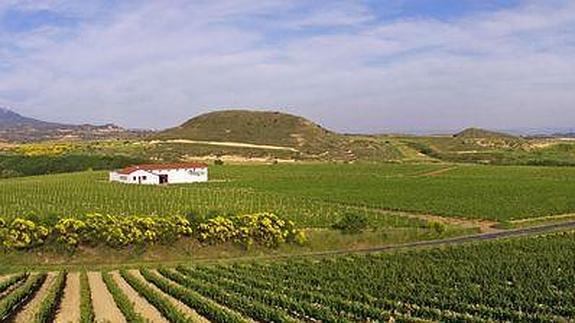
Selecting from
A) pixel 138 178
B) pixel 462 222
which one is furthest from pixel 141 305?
pixel 138 178

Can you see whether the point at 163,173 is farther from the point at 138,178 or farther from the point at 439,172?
the point at 439,172

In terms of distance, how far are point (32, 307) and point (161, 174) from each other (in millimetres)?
59674

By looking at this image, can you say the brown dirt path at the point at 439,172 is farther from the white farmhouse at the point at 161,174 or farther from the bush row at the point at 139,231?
the bush row at the point at 139,231

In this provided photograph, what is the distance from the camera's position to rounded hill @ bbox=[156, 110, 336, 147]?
164250 millimetres

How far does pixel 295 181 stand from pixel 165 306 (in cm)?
5995

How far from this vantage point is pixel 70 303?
26406 millimetres

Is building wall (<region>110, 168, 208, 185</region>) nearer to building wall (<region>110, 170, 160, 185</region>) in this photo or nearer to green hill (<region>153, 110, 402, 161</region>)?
building wall (<region>110, 170, 160, 185</region>)

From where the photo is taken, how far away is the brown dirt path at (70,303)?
78.7 ft

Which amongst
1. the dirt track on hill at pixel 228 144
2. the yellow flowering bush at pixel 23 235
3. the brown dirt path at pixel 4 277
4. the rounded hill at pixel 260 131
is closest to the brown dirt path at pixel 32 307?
the brown dirt path at pixel 4 277

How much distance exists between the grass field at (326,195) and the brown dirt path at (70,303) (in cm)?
2081

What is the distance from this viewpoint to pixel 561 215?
53.2 meters

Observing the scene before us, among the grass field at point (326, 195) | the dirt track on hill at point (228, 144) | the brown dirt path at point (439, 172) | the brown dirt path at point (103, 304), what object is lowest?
the brown dirt path at point (103, 304)

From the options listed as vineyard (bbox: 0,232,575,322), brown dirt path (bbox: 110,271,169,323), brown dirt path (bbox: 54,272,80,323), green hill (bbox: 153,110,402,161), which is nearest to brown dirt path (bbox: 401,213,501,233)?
vineyard (bbox: 0,232,575,322)

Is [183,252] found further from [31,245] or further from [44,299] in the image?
[44,299]
